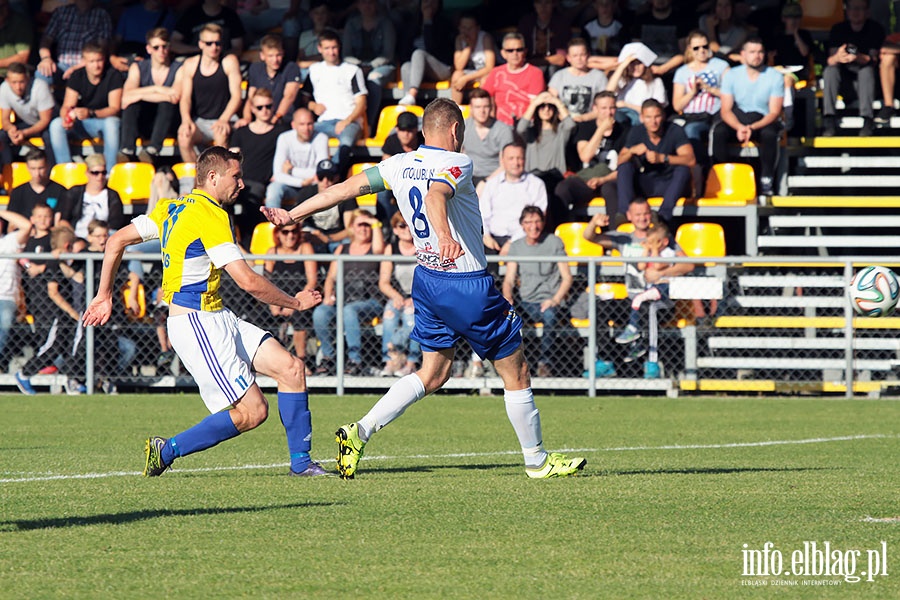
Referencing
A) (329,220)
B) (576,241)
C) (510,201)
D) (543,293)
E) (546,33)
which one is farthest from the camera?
(546,33)

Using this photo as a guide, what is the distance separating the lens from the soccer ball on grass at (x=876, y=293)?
12.3 m

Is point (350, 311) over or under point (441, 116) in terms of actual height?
under

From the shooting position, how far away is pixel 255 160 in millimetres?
17375

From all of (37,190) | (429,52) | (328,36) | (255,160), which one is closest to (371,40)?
(429,52)

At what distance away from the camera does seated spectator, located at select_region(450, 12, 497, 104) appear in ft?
61.0

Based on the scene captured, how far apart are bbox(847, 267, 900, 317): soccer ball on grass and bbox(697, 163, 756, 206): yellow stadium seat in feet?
13.9

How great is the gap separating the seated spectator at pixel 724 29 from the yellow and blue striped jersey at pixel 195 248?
11.8m

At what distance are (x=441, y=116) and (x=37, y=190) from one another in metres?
10.3

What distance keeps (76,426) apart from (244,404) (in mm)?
4379

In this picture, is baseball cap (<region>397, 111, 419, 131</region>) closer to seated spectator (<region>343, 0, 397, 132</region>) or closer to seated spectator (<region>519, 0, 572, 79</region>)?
seated spectator (<region>343, 0, 397, 132</region>)

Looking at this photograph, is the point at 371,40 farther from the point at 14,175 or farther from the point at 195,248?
the point at 195,248

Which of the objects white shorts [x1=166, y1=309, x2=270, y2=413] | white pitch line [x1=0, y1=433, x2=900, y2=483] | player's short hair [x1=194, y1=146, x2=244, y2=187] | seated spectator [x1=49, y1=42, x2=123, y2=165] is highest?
seated spectator [x1=49, y1=42, x2=123, y2=165]

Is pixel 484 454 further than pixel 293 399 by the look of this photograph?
Yes

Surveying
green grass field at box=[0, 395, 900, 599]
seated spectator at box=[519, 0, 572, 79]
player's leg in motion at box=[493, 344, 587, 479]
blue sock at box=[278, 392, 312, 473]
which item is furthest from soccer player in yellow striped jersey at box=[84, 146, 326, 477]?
seated spectator at box=[519, 0, 572, 79]
